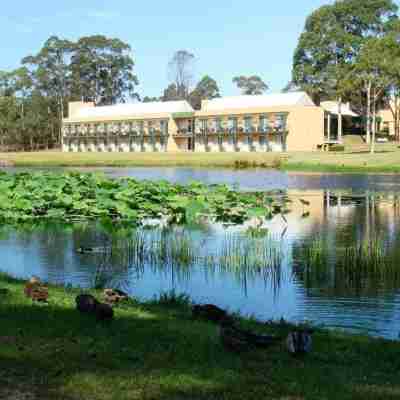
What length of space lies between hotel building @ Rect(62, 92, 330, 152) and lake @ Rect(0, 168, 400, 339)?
141 ft

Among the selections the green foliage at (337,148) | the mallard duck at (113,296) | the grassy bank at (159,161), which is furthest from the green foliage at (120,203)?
the green foliage at (337,148)

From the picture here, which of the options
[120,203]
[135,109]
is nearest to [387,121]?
[135,109]

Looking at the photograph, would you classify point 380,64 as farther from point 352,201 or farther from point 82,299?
point 82,299

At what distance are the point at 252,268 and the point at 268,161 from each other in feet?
121

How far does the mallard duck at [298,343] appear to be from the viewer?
4.62 m

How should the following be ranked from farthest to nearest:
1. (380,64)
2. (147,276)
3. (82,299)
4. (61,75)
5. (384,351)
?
(61,75) → (380,64) → (147,276) → (82,299) → (384,351)

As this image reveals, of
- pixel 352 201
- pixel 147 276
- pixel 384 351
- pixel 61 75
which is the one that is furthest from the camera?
pixel 61 75

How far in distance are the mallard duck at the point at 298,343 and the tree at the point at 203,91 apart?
84545 mm

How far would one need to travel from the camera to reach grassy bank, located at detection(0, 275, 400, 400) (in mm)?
3799

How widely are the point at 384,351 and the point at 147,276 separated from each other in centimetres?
473

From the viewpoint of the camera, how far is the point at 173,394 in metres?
3.74

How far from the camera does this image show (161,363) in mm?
4305

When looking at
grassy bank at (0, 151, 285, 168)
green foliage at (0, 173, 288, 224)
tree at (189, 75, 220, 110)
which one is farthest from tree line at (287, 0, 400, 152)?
green foliage at (0, 173, 288, 224)

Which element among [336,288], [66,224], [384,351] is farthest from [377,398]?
[66,224]
